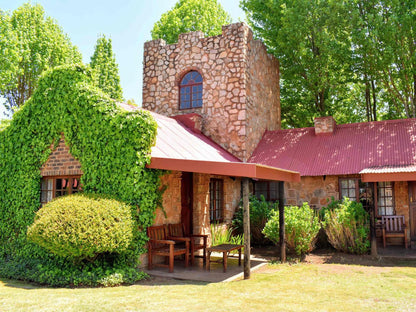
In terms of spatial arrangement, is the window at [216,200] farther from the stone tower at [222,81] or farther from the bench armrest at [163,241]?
the bench armrest at [163,241]

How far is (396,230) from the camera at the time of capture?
36.9 ft

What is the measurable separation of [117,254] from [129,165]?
5.95ft

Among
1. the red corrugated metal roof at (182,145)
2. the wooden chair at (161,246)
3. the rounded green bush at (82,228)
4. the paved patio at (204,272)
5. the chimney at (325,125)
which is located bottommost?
the paved patio at (204,272)

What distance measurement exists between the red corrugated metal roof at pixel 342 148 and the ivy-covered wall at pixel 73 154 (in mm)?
6433

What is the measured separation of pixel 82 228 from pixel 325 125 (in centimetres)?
1031

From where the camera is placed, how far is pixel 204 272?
7980mm

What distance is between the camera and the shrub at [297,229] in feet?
31.7

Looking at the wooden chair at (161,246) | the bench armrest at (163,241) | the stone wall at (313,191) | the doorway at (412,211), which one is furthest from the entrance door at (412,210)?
the bench armrest at (163,241)

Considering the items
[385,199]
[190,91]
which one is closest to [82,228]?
[190,91]

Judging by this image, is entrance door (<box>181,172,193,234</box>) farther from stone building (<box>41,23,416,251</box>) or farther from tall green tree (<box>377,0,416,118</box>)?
tall green tree (<box>377,0,416,118</box>)

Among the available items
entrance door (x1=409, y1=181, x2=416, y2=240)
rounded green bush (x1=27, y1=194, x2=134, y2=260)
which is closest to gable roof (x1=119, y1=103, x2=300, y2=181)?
rounded green bush (x1=27, y1=194, x2=134, y2=260)

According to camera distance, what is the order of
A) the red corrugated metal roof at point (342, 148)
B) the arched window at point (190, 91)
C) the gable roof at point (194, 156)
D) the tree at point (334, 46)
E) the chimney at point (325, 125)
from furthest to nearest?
the tree at point (334, 46) < the arched window at point (190, 91) < the chimney at point (325, 125) < the red corrugated metal roof at point (342, 148) < the gable roof at point (194, 156)

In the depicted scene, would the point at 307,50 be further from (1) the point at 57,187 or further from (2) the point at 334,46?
(1) the point at 57,187

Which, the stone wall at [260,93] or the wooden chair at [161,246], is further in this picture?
the stone wall at [260,93]
